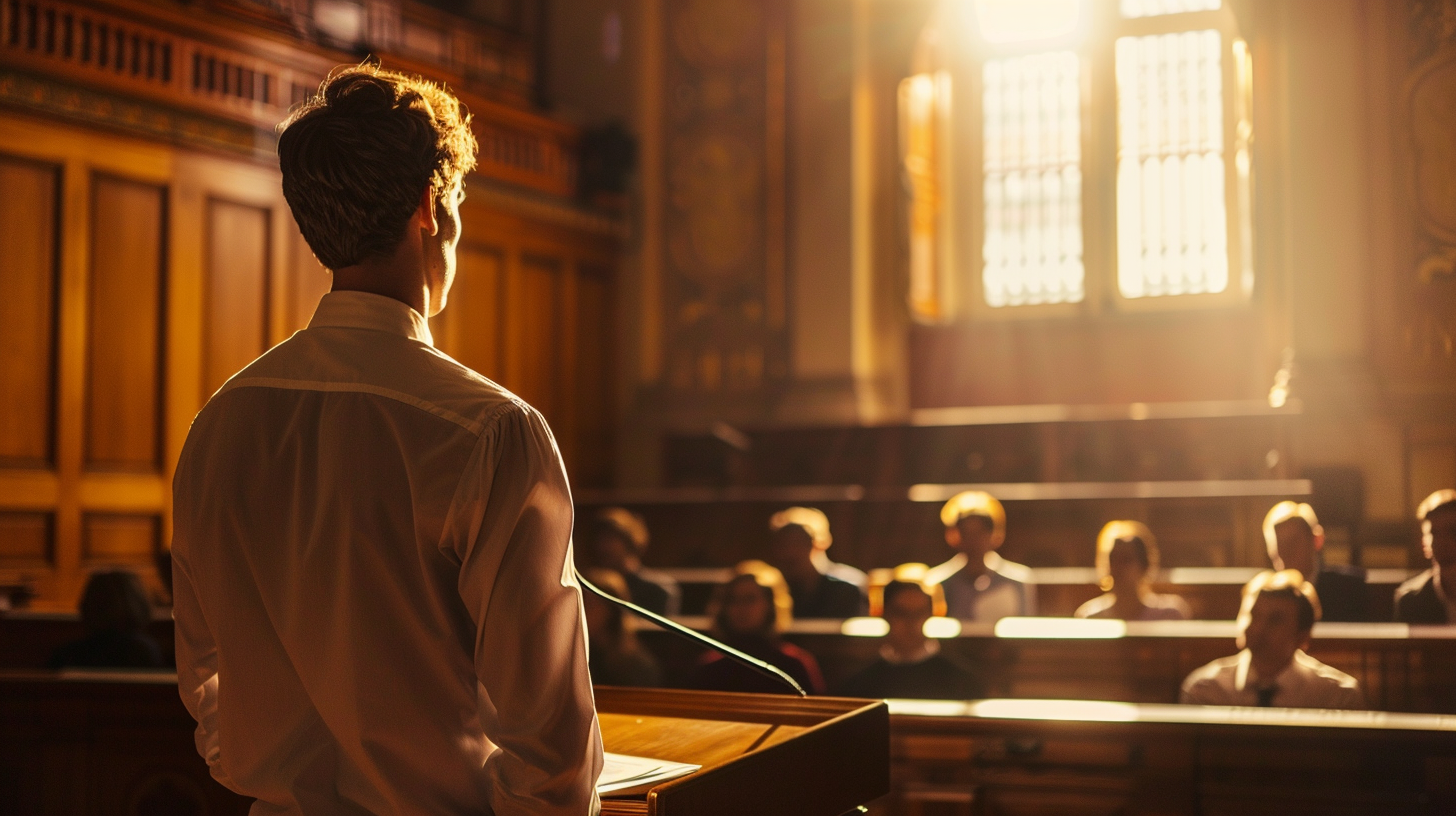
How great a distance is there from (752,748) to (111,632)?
139 inches

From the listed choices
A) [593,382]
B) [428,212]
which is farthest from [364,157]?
[593,382]

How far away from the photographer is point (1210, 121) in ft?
35.9

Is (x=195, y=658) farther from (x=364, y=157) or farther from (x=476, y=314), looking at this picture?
(x=476, y=314)

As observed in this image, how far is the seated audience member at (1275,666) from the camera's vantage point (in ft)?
12.6

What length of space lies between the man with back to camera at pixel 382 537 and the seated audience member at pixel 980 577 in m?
4.59

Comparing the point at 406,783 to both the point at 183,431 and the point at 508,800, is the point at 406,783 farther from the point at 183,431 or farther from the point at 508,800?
the point at 183,431

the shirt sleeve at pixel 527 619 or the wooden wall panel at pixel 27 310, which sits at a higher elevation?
the wooden wall panel at pixel 27 310

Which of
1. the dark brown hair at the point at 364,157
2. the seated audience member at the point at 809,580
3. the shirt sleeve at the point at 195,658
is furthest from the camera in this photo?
the seated audience member at the point at 809,580

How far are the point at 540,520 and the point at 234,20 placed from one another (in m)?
7.38

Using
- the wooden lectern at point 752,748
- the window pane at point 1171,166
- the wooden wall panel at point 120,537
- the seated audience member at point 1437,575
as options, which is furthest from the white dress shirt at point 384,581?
the window pane at point 1171,166

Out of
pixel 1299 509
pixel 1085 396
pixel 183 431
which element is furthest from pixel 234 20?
pixel 1085 396

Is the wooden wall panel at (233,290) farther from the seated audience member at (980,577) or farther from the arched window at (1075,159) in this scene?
the arched window at (1075,159)

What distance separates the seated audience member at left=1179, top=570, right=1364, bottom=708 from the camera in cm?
384

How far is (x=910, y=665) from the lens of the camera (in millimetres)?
4246
